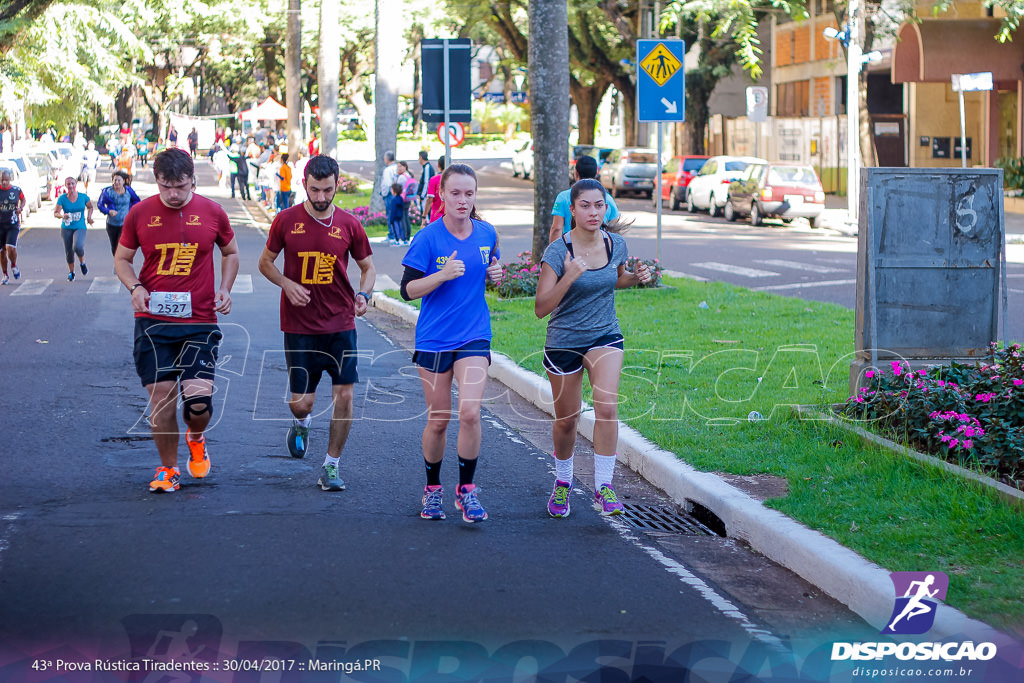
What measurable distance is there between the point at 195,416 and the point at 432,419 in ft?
4.93

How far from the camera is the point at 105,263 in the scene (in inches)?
878

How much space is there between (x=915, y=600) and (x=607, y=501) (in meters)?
2.04

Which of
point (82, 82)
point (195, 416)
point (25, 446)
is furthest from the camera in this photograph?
point (82, 82)

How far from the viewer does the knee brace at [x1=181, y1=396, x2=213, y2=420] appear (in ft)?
23.5

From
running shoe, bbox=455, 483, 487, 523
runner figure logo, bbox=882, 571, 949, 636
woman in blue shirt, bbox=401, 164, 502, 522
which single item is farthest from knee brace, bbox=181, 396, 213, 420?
runner figure logo, bbox=882, 571, 949, 636

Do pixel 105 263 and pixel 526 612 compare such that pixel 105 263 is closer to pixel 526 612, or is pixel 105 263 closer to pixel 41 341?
pixel 41 341

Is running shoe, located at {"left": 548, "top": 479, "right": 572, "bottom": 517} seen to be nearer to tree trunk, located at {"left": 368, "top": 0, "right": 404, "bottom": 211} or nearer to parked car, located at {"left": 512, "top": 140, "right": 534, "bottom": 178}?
tree trunk, located at {"left": 368, "top": 0, "right": 404, "bottom": 211}

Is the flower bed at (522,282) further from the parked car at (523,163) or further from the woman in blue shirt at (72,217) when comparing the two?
the parked car at (523,163)

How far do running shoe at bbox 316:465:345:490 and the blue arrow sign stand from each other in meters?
10.6

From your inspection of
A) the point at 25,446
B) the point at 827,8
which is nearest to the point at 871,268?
the point at 25,446

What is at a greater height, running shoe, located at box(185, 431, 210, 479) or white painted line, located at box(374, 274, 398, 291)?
white painted line, located at box(374, 274, 398, 291)

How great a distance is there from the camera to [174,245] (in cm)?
695

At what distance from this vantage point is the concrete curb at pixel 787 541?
4.94m

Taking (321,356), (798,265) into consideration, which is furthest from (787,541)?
(798,265)
